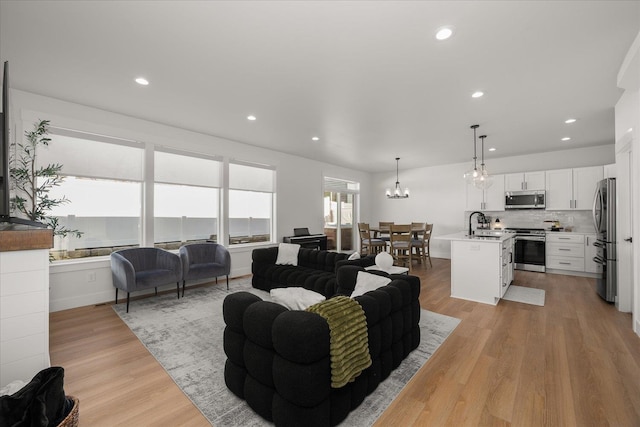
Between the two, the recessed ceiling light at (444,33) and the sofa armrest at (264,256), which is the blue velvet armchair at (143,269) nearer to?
the sofa armrest at (264,256)

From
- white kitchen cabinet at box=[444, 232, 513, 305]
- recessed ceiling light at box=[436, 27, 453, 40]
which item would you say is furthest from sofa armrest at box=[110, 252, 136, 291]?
white kitchen cabinet at box=[444, 232, 513, 305]

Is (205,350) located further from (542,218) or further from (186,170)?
(542,218)

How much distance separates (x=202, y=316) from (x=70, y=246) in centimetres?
220

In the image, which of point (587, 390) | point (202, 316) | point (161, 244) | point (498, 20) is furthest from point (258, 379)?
point (161, 244)

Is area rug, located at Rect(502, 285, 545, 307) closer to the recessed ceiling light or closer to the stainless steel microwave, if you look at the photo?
the stainless steel microwave

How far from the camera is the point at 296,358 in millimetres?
1460

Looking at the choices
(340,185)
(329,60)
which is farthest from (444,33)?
(340,185)

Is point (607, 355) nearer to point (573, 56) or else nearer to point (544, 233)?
point (573, 56)

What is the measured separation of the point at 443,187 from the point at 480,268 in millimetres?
4212

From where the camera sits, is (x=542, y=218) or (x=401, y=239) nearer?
(x=401, y=239)

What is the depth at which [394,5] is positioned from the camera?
188cm

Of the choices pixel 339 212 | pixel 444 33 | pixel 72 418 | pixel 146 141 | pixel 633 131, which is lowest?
pixel 72 418

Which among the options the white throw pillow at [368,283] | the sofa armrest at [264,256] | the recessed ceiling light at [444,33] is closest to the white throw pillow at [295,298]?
the white throw pillow at [368,283]

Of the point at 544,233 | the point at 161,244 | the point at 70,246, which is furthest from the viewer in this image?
the point at 544,233
